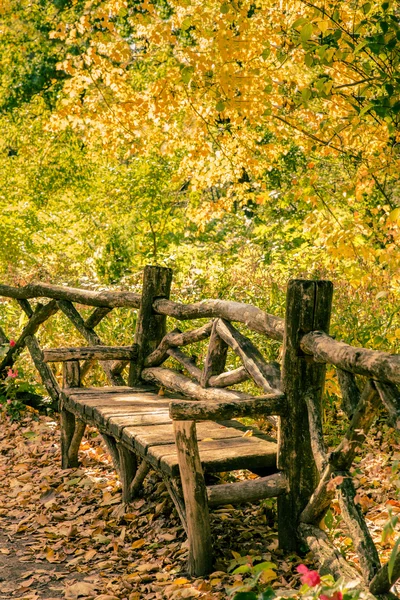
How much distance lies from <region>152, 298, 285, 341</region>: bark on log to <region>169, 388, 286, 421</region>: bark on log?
36 centimetres

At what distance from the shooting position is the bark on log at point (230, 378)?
3.92 m

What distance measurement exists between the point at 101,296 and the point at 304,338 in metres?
2.82

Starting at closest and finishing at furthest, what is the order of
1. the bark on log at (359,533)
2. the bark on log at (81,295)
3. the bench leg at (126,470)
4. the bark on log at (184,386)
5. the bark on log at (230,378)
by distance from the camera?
the bark on log at (359,533) < the bark on log at (230,378) < the bark on log at (184,386) < the bench leg at (126,470) < the bark on log at (81,295)

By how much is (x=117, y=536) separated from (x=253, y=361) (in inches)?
51.2

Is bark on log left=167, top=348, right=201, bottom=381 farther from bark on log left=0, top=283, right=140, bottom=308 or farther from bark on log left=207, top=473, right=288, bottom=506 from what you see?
bark on log left=207, top=473, right=288, bottom=506

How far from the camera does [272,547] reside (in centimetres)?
348

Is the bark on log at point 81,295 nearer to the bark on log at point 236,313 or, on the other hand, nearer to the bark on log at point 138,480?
the bark on log at point 236,313

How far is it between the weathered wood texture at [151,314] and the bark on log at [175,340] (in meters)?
0.10

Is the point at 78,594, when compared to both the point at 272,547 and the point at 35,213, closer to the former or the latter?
the point at 272,547

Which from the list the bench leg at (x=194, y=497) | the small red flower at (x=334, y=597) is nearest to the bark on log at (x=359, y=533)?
the bench leg at (x=194, y=497)

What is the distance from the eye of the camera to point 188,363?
480 cm

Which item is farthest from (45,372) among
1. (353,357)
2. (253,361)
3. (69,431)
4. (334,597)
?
(334,597)

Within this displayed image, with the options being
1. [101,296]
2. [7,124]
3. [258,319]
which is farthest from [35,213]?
[258,319]

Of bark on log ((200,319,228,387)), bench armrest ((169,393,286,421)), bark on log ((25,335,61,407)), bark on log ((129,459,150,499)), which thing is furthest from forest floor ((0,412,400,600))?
bark on log ((25,335,61,407))
